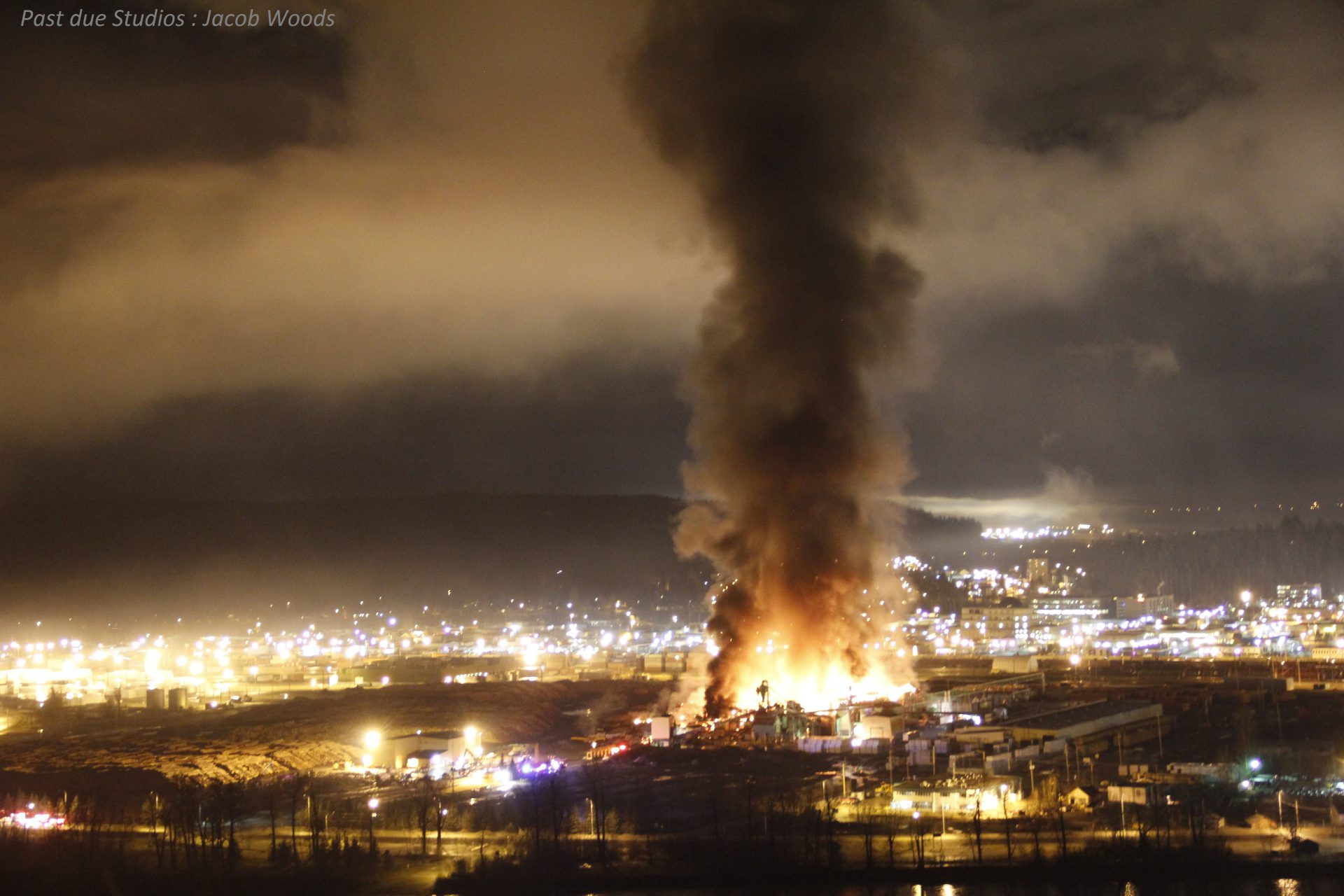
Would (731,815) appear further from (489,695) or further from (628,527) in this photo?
(628,527)

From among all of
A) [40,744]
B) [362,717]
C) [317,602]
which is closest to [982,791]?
[362,717]

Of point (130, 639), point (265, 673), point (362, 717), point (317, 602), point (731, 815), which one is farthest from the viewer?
point (317, 602)

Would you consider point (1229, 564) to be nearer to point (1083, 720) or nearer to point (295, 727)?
point (1083, 720)

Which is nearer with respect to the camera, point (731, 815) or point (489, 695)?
point (731, 815)

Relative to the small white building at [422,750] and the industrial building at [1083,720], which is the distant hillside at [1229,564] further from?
the small white building at [422,750]

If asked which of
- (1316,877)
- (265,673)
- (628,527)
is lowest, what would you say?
(1316,877)

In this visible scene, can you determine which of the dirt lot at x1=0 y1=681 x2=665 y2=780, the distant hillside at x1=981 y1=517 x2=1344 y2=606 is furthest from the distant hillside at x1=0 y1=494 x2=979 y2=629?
the dirt lot at x1=0 y1=681 x2=665 y2=780

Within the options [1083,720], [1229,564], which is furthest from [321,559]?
[1083,720]

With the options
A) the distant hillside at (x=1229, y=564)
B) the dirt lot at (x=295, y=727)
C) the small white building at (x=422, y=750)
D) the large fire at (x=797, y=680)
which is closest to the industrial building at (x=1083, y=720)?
the large fire at (x=797, y=680)
